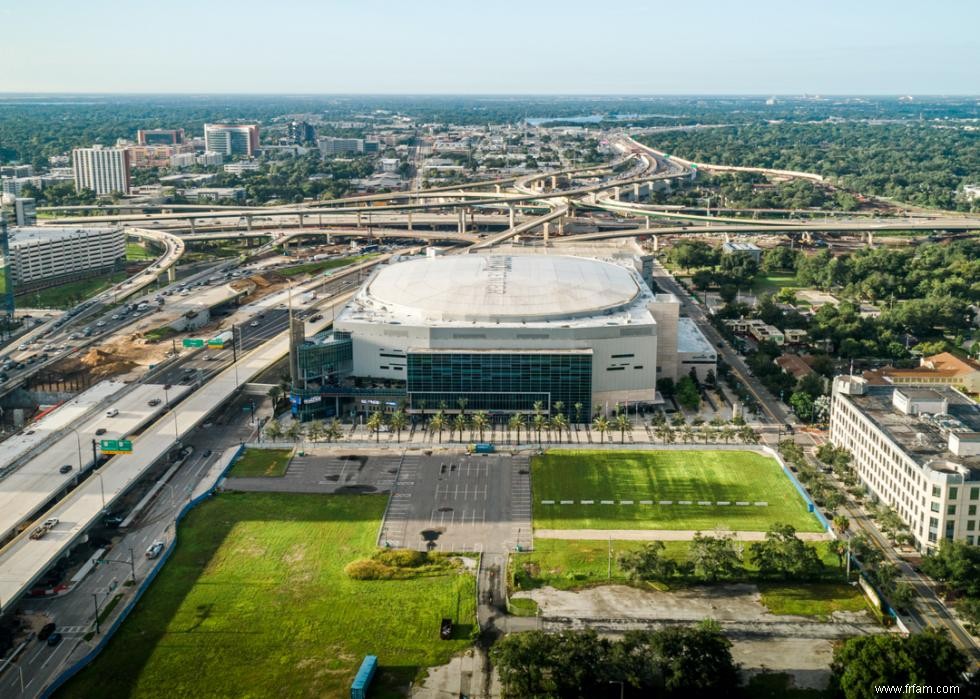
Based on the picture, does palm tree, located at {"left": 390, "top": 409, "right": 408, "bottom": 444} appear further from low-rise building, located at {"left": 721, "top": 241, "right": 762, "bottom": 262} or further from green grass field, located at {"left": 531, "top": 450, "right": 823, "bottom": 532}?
low-rise building, located at {"left": 721, "top": 241, "right": 762, "bottom": 262}

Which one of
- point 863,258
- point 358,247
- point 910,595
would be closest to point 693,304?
A: point 863,258

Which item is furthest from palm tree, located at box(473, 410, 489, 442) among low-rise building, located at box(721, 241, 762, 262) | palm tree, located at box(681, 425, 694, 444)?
low-rise building, located at box(721, 241, 762, 262)

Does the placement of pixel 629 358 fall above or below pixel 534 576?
above

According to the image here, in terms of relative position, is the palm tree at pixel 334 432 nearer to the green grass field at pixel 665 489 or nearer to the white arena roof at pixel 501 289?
the white arena roof at pixel 501 289

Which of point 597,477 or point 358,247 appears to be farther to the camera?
point 358,247

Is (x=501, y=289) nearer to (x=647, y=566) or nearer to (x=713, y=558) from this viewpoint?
(x=647, y=566)

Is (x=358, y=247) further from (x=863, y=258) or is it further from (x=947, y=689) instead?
(x=947, y=689)
